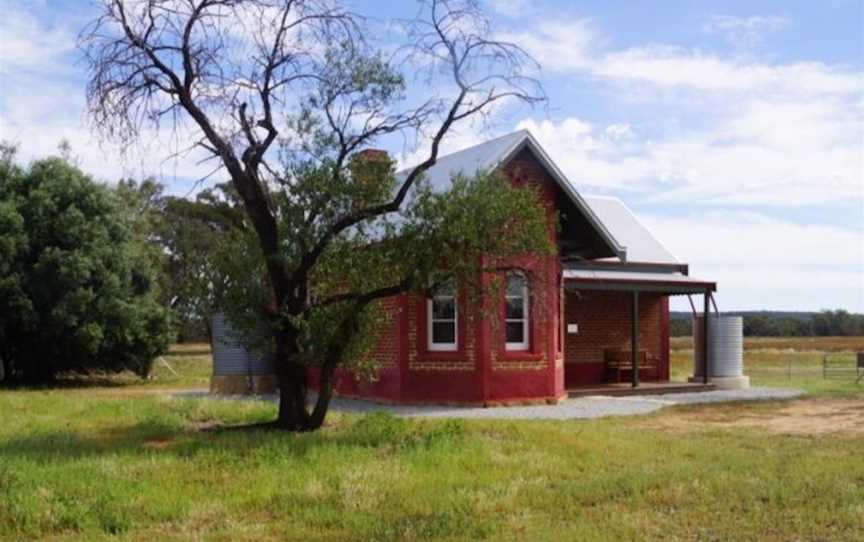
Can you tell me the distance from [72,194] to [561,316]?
15.1 metres

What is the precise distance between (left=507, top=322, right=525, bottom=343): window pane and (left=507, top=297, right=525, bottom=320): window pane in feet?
0.47

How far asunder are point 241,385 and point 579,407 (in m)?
8.43

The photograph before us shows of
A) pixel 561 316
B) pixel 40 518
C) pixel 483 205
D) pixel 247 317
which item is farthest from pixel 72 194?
pixel 40 518

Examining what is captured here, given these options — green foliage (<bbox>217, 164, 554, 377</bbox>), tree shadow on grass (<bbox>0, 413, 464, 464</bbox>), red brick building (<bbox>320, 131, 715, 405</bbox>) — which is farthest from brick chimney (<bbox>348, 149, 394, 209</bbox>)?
red brick building (<bbox>320, 131, 715, 405</bbox>)

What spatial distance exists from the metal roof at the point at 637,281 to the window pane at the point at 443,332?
3.91 m

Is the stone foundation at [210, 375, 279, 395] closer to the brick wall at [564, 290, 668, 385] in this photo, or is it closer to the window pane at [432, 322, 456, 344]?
the window pane at [432, 322, 456, 344]

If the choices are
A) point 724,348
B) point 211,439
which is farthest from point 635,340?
point 211,439

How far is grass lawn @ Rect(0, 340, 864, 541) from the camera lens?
26.8ft

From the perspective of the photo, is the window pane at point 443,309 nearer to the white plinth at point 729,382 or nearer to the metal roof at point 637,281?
the metal roof at point 637,281

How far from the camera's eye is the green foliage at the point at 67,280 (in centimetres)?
2630

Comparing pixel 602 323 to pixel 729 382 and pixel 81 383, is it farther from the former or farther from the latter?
pixel 81 383

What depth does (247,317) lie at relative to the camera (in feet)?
42.3

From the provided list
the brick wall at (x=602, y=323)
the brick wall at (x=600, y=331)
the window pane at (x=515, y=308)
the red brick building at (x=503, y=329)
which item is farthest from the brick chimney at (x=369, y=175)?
the brick wall at (x=602, y=323)

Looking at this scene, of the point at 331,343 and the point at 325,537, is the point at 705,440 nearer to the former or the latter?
the point at 331,343
